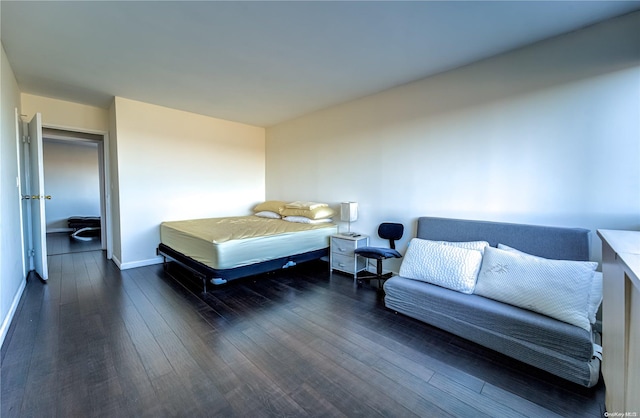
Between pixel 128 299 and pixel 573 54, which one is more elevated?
pixel 573 54

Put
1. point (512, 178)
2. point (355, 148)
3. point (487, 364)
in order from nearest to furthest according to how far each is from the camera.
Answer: point (487, 364) → point (512, 178) → point (355, 148)

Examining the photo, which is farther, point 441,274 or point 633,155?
point 441,274

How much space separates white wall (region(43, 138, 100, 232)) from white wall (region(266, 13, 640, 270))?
305 inches

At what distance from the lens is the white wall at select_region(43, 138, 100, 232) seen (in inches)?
277

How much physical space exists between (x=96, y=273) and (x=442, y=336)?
4405 millimetres

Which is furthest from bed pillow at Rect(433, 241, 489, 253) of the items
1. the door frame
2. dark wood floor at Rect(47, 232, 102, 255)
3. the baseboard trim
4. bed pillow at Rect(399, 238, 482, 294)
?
dark wood floor at Rect(47, 232, 102, 255)

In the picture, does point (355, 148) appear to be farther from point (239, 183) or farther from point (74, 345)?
point (74, 345)

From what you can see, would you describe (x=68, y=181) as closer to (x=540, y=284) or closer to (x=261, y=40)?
(x=261, y=40)

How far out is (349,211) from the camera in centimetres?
372

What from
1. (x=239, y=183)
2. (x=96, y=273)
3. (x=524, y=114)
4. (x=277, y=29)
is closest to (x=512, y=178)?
(x=524, y=114)

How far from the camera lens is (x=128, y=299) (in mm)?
2805

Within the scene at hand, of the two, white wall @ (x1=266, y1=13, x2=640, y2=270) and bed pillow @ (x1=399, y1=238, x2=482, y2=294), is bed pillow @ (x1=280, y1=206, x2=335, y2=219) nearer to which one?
white wall @ (x1=266, y1=13, x2=640, y2=270)

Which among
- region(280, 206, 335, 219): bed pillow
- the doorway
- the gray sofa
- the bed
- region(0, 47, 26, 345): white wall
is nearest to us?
the gray sofa

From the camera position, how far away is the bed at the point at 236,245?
295 cm
